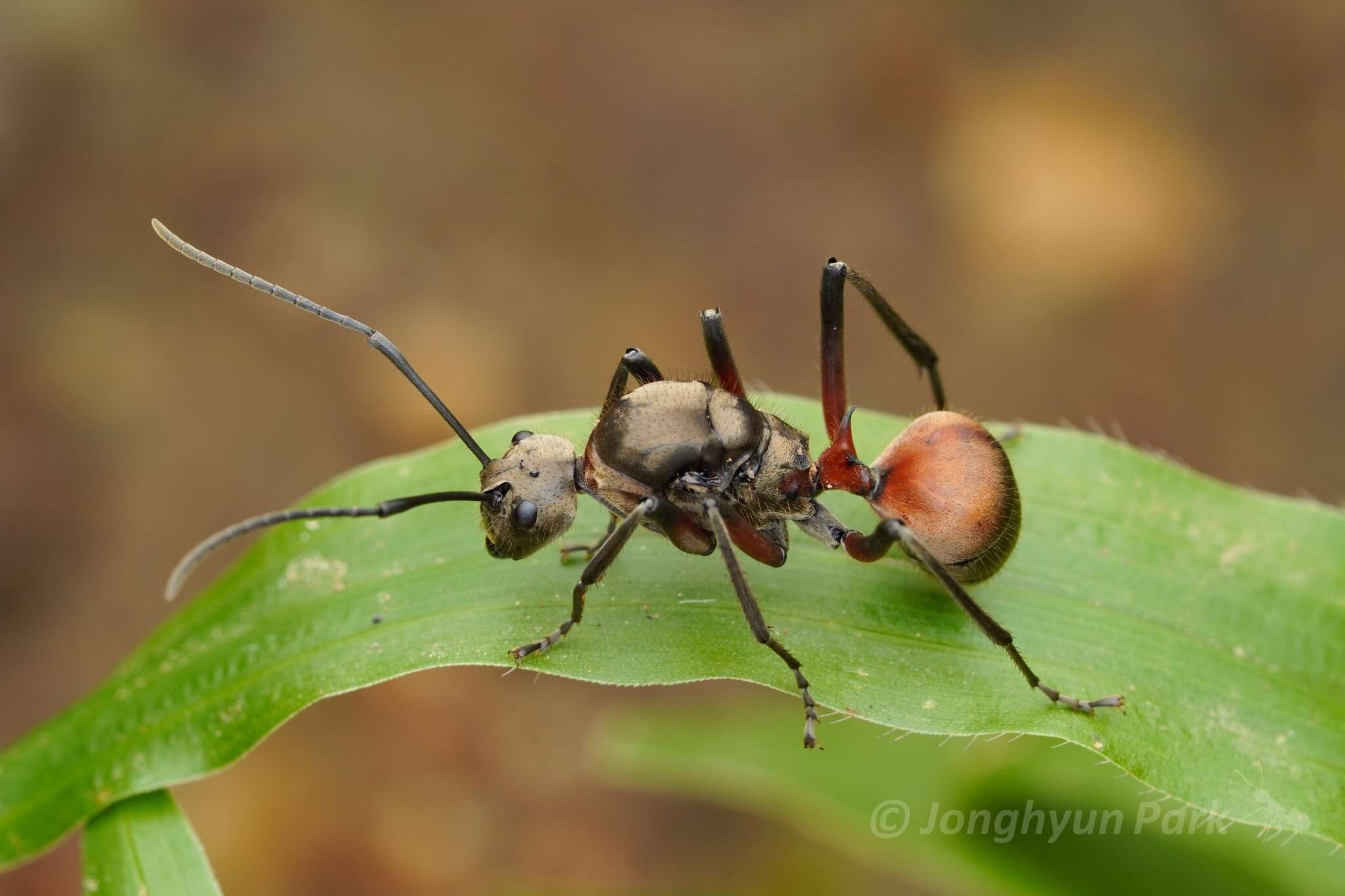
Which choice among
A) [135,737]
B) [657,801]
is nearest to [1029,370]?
[657,801]

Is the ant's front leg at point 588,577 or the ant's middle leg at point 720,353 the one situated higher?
the ant's middle leg at point 720,353

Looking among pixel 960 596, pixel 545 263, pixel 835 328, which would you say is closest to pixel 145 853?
pixel 960 596

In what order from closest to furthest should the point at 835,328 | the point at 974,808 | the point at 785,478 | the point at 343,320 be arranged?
the point at 343,320 < the point at 785,478 < the point at 835,328 < the point at 974,808

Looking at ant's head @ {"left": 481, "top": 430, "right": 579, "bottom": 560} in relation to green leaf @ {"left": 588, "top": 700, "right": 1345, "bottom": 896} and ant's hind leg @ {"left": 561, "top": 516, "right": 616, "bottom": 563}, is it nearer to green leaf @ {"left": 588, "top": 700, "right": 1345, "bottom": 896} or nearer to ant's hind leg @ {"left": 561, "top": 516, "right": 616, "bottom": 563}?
ant's hind leg @ {"left": 561, "top": 516, "right": 616, "bottom": 563}

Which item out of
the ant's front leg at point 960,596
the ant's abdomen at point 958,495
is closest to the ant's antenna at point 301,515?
the ant's front leg at point 960,596

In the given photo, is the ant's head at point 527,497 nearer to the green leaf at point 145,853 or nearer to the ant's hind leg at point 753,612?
the ant's hind leg at point 753,612

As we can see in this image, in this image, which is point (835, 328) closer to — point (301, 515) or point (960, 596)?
point (960, 596)
